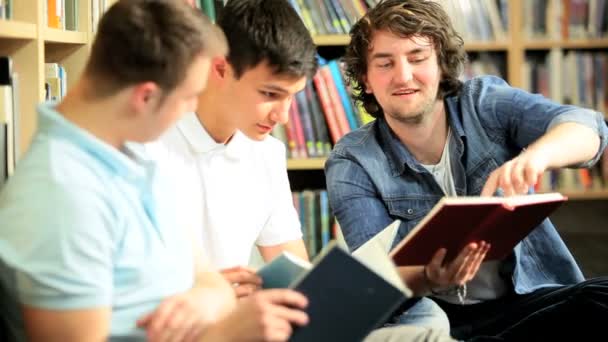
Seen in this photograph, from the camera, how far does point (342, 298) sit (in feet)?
3.29

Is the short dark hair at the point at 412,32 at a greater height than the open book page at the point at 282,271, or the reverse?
the short dark hair at the point at 412,32

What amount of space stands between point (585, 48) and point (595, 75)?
127mm

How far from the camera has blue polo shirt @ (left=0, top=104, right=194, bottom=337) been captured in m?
0.89

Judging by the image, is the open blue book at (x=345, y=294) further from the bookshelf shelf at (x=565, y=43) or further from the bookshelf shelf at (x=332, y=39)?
the bookshelf shelf at (x=565, y=43)

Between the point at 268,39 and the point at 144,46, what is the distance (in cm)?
45

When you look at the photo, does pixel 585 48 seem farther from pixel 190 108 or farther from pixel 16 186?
pixel 16 186

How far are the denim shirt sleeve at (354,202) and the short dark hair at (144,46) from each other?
0.79 metres

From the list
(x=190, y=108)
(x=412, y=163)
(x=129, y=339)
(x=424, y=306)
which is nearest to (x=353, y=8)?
(x=412, y=163)

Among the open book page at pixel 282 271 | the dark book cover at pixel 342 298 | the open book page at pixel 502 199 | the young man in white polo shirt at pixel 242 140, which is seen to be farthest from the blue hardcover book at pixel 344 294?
the young man in white polo shirt at pixel 242 140

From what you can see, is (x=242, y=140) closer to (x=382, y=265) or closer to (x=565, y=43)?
(x=382, y=265)

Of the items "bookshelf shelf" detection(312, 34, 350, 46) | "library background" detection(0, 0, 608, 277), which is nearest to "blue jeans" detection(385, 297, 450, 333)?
"library background" detection(0, 0, 608, 277)

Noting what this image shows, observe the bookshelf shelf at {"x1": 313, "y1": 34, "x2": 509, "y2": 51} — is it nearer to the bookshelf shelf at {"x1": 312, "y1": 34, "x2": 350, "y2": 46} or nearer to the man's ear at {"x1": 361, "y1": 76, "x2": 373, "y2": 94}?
the bookshelf shelf at {"x1": 312, "y1": 34, "x2": 350, "y2": 46}

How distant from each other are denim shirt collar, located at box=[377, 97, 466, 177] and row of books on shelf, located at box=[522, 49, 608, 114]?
866 mm

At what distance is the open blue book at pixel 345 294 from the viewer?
0.96 metres
